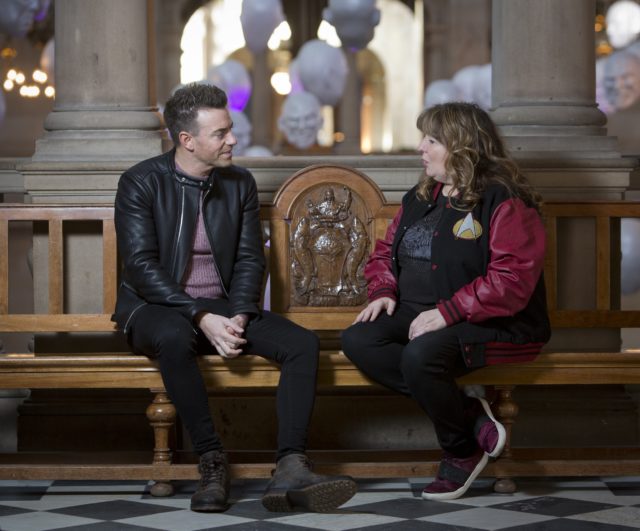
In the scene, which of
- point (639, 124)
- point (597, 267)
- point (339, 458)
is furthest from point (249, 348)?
point (639, 124)

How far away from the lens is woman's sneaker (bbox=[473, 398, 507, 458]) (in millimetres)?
5004

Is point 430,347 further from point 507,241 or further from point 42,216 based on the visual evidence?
point 42,216

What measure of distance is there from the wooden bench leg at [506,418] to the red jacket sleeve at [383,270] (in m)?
0.56

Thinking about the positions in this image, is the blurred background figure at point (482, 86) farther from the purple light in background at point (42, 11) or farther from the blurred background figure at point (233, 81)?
the purple light in background at point (42, 11)

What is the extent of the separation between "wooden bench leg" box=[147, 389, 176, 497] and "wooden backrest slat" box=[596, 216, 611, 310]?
188cm

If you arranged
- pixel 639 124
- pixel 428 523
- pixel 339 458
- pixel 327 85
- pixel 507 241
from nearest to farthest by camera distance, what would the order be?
pixel 428 523
pixel 507 241
pixel 339 458
pixel 327 85
pixel 639 124

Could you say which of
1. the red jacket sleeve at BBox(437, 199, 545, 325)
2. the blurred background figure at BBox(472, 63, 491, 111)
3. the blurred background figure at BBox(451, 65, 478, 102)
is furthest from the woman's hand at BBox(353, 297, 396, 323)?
the blurred background figure at BBox(451, 65, 478, 102)

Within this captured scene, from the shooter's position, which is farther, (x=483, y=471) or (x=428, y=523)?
(x=483, y=471)

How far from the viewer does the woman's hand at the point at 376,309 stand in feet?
17.3

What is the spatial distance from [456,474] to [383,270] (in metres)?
0.86

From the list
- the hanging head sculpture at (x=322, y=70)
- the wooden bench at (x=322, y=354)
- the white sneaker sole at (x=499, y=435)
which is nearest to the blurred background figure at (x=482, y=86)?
the hanging head sculpture at (x=322, y=70)

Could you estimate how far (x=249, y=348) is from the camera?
17.0 feet

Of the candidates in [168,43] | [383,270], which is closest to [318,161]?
[383,270]

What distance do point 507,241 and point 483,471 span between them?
2.85ft
